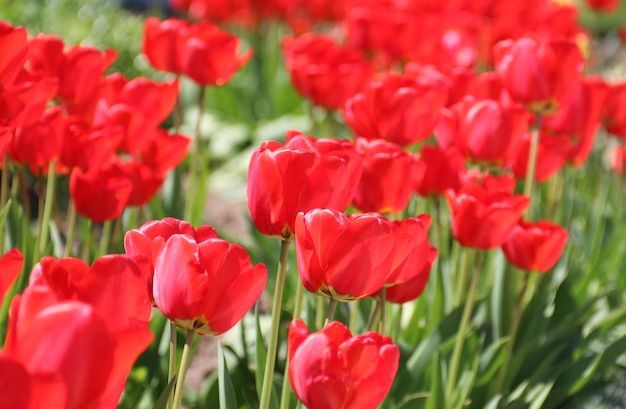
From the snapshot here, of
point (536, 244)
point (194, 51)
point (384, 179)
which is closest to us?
point (384, 179)

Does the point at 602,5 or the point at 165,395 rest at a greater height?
the point at 165,395

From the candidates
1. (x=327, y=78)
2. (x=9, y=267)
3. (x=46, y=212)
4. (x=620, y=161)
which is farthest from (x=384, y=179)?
(x=620, y=161)

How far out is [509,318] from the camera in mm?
2588

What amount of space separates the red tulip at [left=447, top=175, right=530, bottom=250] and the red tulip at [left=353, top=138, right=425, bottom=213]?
116 millimetres

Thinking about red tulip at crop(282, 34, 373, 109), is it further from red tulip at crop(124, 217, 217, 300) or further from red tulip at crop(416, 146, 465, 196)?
red tulip at crop(124, 217, 217, 300)

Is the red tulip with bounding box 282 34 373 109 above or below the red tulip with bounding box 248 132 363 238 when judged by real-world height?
below

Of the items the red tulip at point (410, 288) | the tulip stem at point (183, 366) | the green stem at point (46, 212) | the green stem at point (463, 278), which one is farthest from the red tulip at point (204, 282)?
the green stem at point (463, 278)

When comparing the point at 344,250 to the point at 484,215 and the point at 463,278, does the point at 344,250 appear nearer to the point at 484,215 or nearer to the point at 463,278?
the point at 484,215

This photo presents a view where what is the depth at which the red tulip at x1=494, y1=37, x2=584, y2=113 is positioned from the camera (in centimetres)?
237

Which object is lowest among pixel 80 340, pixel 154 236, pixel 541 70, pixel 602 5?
pixel 602 5

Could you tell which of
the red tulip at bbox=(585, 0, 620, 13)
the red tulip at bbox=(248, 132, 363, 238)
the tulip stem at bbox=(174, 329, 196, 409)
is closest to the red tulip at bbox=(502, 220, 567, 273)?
the red tulip at bbox=(248, 132, 363, 238)

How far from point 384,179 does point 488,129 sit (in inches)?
20.1

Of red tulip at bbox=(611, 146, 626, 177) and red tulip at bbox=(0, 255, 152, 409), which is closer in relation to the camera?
red tulip at bbox=(0, 255, 152, 409)

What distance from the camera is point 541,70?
2.38 m
